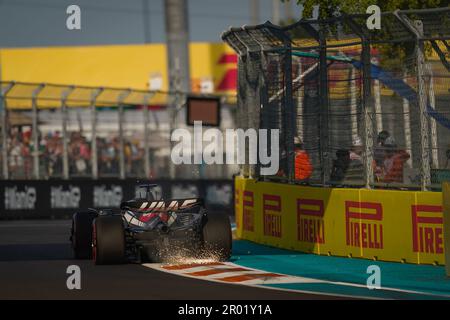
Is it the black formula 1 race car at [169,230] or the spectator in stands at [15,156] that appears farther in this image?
the spectator in stands at [15,156]

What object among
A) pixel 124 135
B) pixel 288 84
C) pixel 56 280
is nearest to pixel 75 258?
pixel 56 280

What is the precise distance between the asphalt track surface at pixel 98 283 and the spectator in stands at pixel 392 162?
3772 millimetres

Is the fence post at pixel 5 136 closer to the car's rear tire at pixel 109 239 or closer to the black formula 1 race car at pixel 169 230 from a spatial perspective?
the black formula 1 race car at pixel 169 230

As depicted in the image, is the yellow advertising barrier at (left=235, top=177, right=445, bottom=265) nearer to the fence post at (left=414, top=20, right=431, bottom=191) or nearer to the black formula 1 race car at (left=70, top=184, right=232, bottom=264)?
the fence post at (left=414, top=20, right=431, bottom=191)

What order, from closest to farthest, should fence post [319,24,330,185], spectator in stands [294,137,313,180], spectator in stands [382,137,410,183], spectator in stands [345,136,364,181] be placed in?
spectator in stands [382,137,410,183]
spectator in stands [345,136,364,181]
fence post [319,24,330,185]
spectator in stands [294,137,313,180]

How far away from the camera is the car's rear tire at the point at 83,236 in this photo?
16.8m

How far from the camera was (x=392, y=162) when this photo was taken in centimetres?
1702

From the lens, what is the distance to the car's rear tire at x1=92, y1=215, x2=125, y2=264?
1542 centimetres

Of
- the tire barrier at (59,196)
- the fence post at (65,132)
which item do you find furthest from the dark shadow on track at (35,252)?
the fence post at (65,132)

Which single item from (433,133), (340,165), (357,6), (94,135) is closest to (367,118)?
(340,165)

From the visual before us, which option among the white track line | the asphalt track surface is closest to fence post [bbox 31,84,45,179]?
the asphalt track surface

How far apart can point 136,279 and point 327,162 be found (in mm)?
4926

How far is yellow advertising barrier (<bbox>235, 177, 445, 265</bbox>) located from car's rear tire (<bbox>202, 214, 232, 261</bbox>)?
1.92m

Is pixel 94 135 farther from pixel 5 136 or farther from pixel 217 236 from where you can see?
pixel 217 236
